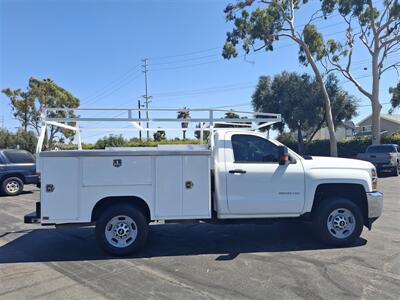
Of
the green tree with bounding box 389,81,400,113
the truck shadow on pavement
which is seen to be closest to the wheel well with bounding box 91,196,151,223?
the truck shadow on pavement

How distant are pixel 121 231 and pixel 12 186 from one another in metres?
10.6

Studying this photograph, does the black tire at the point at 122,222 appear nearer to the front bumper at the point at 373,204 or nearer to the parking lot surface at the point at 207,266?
the parking lot surface at the point at 207,266

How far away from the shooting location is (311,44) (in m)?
28.4

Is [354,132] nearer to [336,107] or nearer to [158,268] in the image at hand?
[336,107]

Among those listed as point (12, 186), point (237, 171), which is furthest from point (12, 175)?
point (237, 171)

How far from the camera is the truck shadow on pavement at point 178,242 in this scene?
6.16 meters

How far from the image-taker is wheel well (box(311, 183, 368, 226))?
6.61 meters

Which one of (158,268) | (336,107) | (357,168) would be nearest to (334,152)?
(336,107)

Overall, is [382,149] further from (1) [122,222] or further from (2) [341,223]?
(1) [122,222]

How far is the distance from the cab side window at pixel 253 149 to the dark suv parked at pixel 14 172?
35.8 ft

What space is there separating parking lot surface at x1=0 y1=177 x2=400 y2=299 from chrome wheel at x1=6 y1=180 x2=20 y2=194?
7.43 m

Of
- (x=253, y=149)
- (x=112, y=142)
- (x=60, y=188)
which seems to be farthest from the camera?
(x=112, y=142)

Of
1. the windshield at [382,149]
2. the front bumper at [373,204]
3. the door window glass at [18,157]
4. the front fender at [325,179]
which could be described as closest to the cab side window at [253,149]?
the front fender at [325,179]

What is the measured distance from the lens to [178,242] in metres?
6.88
